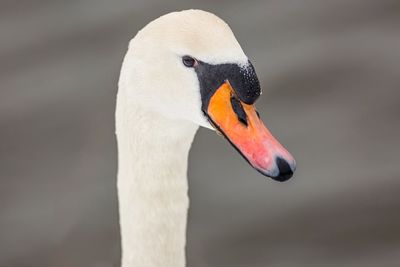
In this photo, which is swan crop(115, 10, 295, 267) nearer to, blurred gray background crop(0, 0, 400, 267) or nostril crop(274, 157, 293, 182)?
nostril crop(274, 157, 293, 182)

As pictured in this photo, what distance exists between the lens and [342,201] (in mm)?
4594

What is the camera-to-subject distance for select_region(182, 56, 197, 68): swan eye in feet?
9.43

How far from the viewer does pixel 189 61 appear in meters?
2.88

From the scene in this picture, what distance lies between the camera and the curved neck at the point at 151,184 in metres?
3.11

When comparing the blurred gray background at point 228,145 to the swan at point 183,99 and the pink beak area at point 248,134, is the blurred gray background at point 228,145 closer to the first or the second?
the swan at point 183,99

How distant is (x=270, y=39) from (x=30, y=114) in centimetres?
135

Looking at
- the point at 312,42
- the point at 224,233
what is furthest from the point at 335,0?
the point at 224,233

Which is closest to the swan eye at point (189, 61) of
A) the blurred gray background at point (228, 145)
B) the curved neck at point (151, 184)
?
the curved neck at point (151, 184)

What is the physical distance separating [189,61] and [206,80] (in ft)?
0.26

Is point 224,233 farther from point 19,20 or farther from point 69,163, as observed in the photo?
point 19,20

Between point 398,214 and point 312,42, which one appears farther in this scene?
point 312,42

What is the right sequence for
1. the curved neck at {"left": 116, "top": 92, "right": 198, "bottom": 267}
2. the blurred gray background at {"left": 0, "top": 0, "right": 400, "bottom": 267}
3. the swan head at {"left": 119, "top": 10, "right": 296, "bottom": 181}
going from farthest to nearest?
the blurred gray background at {"left": 0, "top": 0, "right": 400, "bottom": 267} < the curved neck at {"left": 116, "top": 92, "right": 198, "bottom": 267} < the swan head at {"left": 119, "top": 10, "right": 296, "bottom": 181}

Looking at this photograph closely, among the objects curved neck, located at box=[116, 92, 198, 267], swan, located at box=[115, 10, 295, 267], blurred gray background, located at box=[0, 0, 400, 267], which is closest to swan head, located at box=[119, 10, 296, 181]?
swan, located at box=[115, 10, 295, 267]

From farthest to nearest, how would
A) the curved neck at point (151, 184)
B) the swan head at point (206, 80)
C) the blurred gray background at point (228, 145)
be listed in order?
the blurred gray background at point (228, 145)
the curved neck at point (151, 184)
the swan head at point (206, 80)
